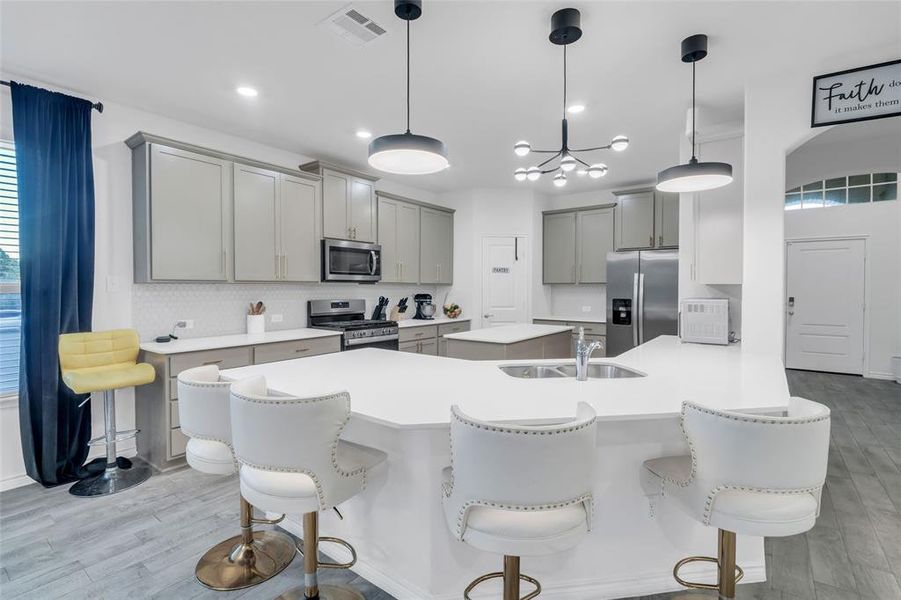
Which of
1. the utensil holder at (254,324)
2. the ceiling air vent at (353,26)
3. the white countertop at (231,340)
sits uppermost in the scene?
Result: the ceiling air vent at (353,26)

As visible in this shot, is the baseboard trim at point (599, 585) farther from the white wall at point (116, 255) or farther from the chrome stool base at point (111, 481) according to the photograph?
the white wall at point (116, 255)

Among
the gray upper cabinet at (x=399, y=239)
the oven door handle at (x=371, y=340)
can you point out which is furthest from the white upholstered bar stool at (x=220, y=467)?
the gray upper cabinet at (x=399, y=239)

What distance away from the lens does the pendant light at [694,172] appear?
2355 mm

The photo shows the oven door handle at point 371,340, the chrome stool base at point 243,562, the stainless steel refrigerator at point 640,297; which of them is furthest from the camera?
the stainless steel refrigerator at point 640,297

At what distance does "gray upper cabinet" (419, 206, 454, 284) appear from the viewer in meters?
5.92

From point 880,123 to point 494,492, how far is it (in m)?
4.53

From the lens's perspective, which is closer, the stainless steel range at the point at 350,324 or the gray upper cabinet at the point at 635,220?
the stainless steel range at the point at 350,324

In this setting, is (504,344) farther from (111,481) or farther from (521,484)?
(111,481)

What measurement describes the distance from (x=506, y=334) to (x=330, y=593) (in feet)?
8.91

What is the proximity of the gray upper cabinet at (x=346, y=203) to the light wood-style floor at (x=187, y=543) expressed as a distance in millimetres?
2573

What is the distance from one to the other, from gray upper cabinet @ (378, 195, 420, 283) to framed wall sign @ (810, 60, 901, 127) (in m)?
3.95

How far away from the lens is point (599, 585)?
189 centimetres

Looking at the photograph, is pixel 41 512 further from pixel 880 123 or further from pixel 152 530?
pixel 880 123

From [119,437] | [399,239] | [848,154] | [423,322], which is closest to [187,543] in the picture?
[119,437]
